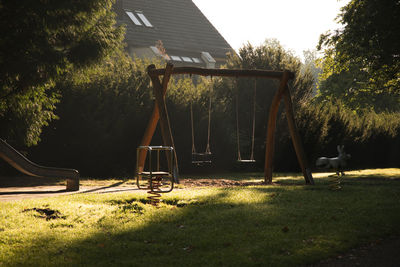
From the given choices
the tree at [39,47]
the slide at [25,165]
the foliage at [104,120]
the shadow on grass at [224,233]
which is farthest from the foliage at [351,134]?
the slide at [25,165]

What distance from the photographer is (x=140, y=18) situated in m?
38.8

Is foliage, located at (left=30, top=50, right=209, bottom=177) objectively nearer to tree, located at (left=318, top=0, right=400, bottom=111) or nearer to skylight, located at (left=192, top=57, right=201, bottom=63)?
tree, located at (left=318, top=0, right=400, bottom=111)

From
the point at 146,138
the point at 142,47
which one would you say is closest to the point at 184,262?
the point at 146,138

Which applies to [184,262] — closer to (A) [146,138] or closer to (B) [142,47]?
(A) [146,138]

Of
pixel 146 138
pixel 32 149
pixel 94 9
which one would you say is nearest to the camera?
pixel 94 9

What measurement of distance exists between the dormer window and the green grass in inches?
1123

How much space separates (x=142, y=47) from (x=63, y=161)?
65.5 ft

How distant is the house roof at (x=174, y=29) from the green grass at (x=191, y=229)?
88.9 ft

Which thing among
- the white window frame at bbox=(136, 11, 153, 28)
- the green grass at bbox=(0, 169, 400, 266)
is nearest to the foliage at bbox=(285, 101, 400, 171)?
Answer: the green grass at bbox=(0, 169, 400, 266)

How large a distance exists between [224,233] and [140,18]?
32.9 metres

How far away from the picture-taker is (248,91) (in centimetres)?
2539

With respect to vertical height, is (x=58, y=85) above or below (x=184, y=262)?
above

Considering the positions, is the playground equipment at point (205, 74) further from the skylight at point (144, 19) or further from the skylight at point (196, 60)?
the skylight at point (144, 19)

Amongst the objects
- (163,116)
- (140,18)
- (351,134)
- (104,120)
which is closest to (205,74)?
(163,116)
